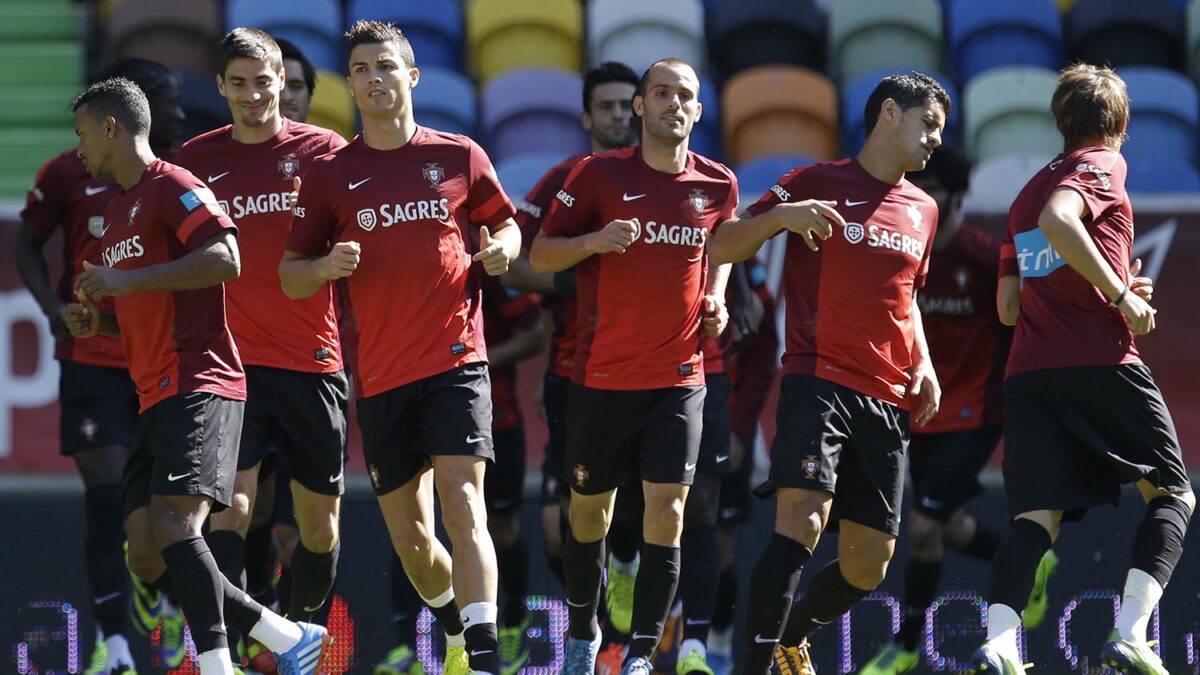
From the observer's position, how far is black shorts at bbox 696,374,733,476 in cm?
786

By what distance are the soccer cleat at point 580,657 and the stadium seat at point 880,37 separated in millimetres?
6093

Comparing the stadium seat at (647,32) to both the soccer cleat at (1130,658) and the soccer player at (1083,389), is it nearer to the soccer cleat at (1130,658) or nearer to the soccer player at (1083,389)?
the soccer player at (1083,389)

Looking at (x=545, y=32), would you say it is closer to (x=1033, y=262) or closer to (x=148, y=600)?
(x=148, y=600)

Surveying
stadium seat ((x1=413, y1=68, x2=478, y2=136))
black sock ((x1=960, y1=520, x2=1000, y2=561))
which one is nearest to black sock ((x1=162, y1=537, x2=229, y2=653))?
black sock ((x1=960, y1=520, x2=1000, y2=561))

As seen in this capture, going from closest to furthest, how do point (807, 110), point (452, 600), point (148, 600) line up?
point (452, 600) < point (148, 600) < point (807, 110)

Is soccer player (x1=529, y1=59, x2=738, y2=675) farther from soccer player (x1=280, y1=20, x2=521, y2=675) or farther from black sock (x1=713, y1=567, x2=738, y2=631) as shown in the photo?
black sock (x1=713, y1=567, x2=738, y2=631)

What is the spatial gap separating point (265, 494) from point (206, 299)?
1643mm

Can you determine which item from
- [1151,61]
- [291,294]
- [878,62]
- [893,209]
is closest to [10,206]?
[291,294]

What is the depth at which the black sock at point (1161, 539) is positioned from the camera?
668cm

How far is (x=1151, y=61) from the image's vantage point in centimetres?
1237

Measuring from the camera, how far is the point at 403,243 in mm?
6895

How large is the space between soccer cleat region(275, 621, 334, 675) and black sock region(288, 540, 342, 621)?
15.9 inches

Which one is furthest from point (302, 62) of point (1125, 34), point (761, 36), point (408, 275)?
point (1125, 34)

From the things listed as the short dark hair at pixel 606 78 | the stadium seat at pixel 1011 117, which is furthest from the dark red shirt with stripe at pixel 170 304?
the stadium seat at pixel 1011 117
